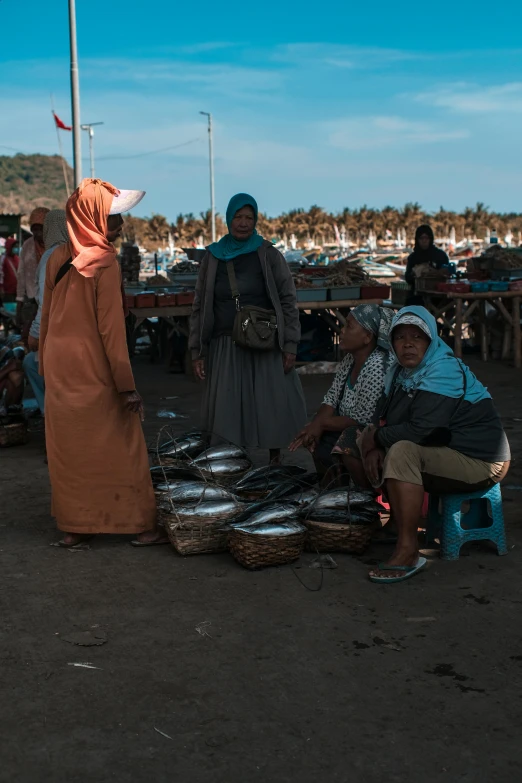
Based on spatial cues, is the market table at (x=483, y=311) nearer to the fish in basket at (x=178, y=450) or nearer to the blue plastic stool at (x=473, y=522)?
the fish in basket at (x=178, y=450)

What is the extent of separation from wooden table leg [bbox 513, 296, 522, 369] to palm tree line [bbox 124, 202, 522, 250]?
139 ft

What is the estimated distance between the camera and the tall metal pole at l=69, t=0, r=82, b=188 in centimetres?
1928

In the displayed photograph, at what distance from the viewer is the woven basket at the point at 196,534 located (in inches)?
204

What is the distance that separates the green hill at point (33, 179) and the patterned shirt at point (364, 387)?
123133mm

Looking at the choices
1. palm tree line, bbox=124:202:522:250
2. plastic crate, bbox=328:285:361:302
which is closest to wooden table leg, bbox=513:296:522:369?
plastic crate, bbox=328:285:361:302

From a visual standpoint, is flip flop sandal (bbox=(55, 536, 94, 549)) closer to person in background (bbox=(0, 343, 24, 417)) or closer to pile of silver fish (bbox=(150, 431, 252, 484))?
pile of silver fish (bbox=(150, 431, 252, 484))

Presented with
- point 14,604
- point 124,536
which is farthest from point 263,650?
point 124,536

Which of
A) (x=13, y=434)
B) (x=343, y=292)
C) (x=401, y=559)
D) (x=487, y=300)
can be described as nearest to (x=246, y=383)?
(x=401, y=559)

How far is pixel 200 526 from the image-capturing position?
5.20 meters

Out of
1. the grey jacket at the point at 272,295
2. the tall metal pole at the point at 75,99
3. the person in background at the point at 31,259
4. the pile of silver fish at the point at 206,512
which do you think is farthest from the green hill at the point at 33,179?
the pile of silver fish at the point at 206,512

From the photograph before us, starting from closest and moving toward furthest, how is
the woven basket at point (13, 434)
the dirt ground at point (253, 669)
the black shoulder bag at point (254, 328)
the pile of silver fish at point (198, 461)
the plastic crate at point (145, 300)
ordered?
the dirt ground at point (253, 669) → the pile of silver fish at point (198, 461) → the black shoulder bag at point (254, 328) → the woven basket at point (13, 434) → the plastic crate at point (145, 300)

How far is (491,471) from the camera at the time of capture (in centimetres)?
495

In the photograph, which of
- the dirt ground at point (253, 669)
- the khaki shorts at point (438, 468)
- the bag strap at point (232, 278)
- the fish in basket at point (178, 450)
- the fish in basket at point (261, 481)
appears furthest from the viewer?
the bag strap at point (232, 278)

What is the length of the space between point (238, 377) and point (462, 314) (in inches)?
258
